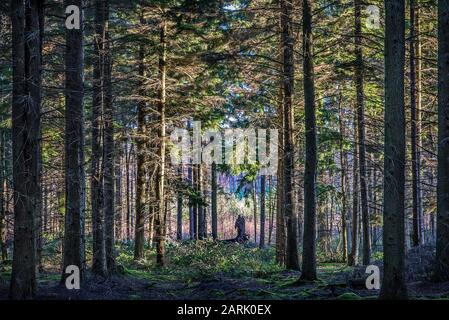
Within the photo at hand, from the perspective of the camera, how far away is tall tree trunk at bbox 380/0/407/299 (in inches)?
315

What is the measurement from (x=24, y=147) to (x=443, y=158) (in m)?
8.69

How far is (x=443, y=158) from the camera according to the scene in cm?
1003

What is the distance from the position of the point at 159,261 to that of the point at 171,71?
7.51 metres

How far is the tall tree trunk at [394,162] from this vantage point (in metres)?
7.99

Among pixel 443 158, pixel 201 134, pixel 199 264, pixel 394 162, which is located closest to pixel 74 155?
pixel 394 162

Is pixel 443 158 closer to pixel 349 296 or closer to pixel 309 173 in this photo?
pixel 309 173

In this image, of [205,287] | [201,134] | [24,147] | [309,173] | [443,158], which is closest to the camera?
[24,147]

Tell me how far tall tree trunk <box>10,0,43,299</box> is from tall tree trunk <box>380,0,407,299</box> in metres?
6.49

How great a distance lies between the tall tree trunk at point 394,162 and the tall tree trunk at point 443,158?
2503 millimetres

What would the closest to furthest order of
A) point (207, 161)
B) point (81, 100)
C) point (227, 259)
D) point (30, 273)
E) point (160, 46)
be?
point (30, 273), point (81, 100), point (160, 46), point (227, 259), point (207, 161)
